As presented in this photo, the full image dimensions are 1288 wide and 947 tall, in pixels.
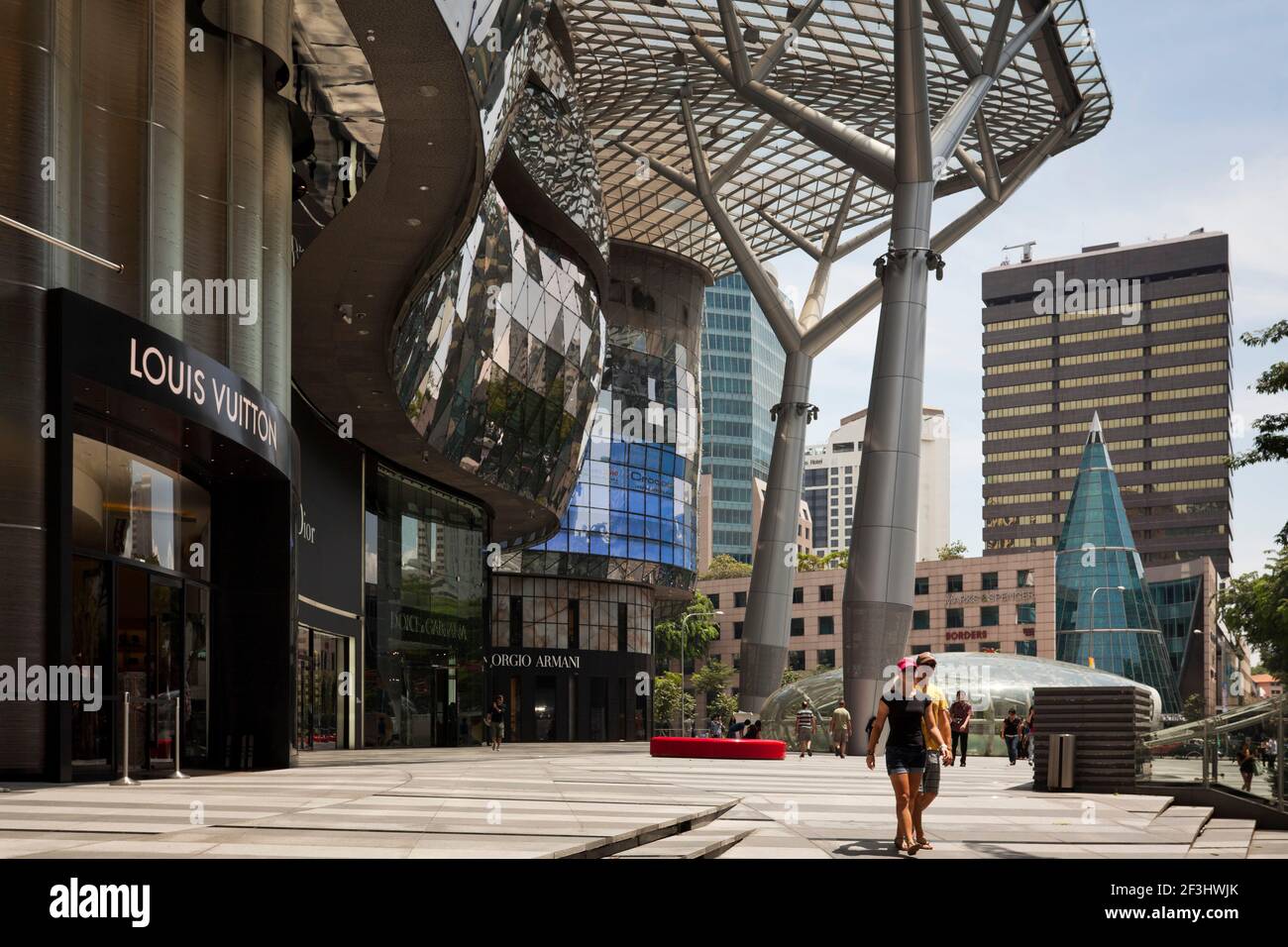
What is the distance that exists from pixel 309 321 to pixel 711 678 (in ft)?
307

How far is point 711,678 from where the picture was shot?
122625 millimetres

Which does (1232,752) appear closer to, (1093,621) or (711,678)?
(711,678)

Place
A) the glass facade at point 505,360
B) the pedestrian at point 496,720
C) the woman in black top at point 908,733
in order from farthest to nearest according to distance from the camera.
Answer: the pedestrian at point 496,720 → the glass facade at point 505,360 → the woman in black top at point 908,733

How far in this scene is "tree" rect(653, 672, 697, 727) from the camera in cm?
11275

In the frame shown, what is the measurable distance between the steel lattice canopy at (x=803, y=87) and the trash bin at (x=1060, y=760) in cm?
3227

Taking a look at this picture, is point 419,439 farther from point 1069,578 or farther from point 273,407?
point 1069,578

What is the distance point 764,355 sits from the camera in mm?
199375

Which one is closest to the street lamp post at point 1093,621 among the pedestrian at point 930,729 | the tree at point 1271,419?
the tree at point 1271,419

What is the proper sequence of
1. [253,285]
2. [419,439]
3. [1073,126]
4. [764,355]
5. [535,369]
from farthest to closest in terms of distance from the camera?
[764,355], [1073,126], [535,369], [419,439], [253,285]

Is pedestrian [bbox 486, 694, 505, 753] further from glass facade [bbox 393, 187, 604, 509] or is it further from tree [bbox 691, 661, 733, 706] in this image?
tree [bbox 691, 661, 733, 706]

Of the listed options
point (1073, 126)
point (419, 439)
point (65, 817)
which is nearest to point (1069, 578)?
point (1073, 126)

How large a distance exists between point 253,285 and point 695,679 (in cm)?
10311

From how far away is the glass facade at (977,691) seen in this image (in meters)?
56.0

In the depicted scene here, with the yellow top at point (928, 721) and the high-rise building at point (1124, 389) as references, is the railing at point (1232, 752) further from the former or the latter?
the high-rise building at point (1124, 389)
